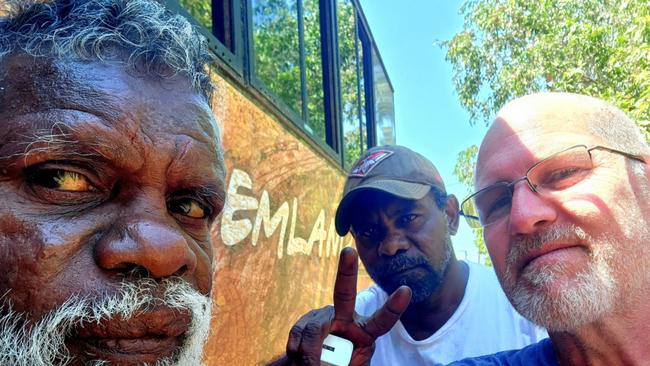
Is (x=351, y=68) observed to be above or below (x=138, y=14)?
above

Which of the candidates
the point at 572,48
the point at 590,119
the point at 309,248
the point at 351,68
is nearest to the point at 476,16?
the point at 572,48

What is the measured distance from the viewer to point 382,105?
10148 mm

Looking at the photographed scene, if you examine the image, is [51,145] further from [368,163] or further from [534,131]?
[368,163]

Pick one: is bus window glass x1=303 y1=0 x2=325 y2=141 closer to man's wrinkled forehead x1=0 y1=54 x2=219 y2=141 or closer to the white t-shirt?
the white t-shirt

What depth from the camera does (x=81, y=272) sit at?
95 centimetres

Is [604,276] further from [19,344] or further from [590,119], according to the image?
[19,344]

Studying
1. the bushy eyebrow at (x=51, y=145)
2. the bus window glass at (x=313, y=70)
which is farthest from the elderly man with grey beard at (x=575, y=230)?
the bus window glass at (x=313, y=70)

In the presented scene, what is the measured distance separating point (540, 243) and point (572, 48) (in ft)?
24.5

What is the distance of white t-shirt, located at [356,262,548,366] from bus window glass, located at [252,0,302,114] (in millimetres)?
2157

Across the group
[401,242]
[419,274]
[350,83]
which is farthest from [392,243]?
[350,83]

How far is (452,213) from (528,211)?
1.22 meters

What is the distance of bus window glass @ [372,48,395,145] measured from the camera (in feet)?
29.8

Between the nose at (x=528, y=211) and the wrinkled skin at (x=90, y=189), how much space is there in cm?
98

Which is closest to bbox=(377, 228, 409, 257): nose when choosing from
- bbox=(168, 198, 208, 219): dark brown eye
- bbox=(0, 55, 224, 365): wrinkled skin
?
bbox=(168, 198, 208, 219): dark brown eye
